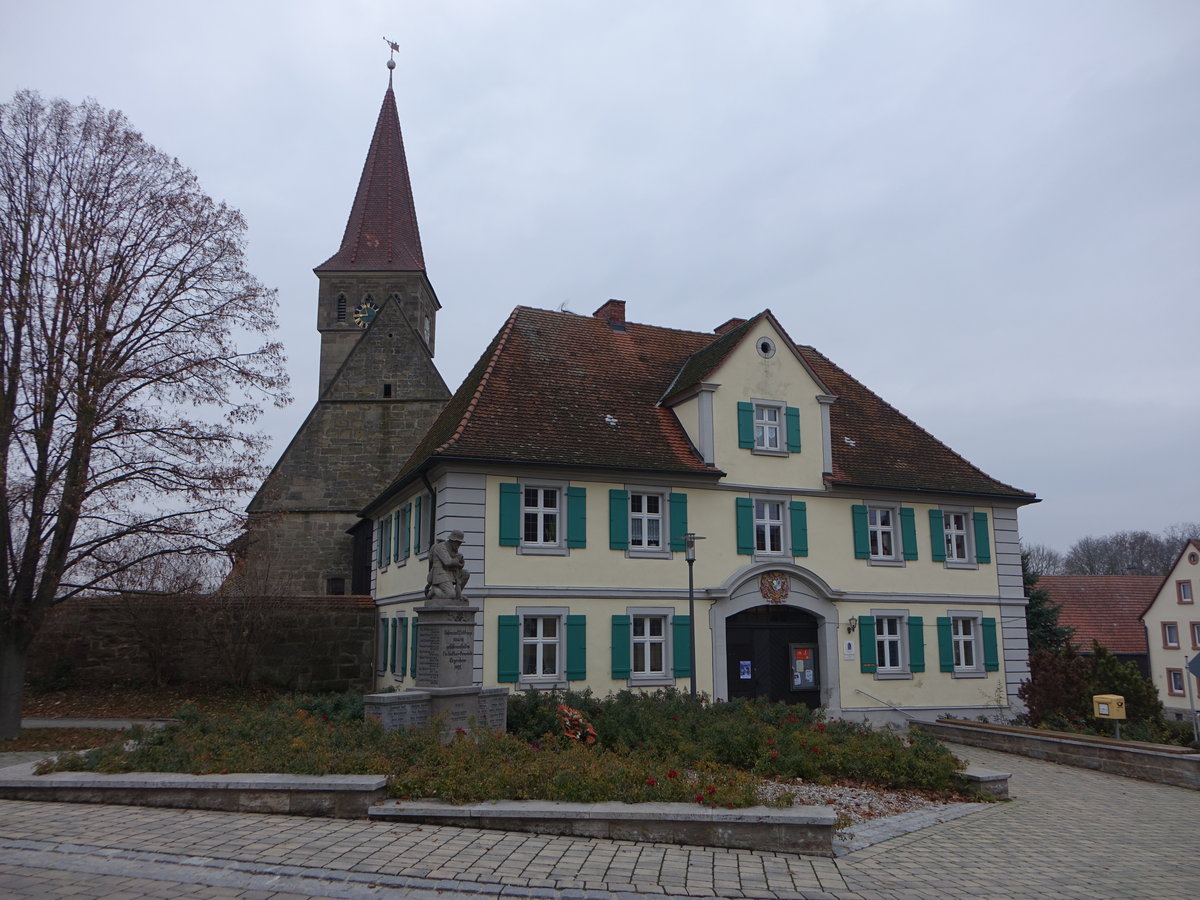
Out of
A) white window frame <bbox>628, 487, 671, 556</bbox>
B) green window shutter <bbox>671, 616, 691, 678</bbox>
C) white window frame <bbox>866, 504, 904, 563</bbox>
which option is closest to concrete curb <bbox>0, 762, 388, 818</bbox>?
green window shutter <bbox>671, 616, 691, 678</bbox>

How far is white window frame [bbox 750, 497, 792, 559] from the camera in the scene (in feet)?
70.1

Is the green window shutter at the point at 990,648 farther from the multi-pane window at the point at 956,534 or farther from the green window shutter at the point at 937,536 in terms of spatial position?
the green window shutter at the point at 937,536

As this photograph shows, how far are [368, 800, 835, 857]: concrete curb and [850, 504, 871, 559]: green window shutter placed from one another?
45.3ft

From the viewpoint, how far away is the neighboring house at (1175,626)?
150ft

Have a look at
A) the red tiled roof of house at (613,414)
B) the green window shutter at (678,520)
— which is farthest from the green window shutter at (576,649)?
the red tiled roof of house at (613,414)

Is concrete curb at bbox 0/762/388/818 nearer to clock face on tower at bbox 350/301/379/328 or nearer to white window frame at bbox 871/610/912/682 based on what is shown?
white window frame at bbox 871/610/912/682

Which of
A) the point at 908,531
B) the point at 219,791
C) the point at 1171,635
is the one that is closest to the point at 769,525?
the point at 908,531

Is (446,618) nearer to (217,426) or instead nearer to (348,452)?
(217,426)

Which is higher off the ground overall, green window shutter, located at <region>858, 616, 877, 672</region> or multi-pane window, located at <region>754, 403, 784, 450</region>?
multi-pane window, located at <region>754, 403, 784, 450</region>

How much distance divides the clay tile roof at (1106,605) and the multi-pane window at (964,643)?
86.6 ft

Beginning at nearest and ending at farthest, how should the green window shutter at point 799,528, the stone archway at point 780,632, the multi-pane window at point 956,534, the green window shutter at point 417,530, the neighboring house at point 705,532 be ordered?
the neighboring house at point 705,532 < the stone archway at point 780,632 < the green window shutter at point 417,530 < the green window shutter at point 799,528 < the multi-pane window at point 956,534

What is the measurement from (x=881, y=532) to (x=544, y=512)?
8.79 m

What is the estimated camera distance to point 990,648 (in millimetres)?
23141

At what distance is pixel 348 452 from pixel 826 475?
1898cm
